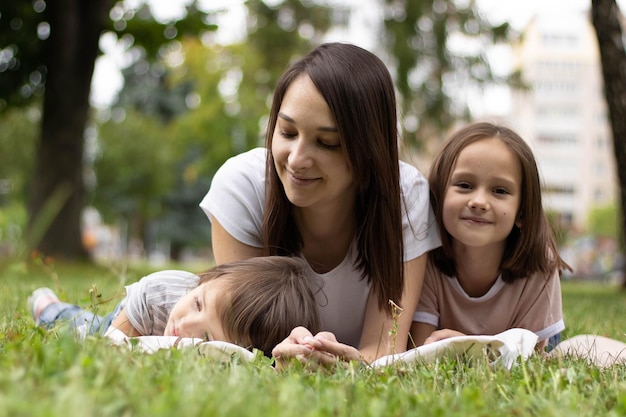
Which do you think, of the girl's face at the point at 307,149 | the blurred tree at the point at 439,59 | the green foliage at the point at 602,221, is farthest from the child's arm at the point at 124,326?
the green foliage at the point at 602,221

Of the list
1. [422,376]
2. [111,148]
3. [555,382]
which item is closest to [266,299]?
[422,376]

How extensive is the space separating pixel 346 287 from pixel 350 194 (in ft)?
1.35

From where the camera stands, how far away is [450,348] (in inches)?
99.0

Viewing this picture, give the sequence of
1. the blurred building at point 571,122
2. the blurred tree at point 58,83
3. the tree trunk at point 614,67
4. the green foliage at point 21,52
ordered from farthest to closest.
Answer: the blurred building at point 571,122
the blurred tree at point 58,83
the green foliage at point 21,52
the tree trunk at point 614,67

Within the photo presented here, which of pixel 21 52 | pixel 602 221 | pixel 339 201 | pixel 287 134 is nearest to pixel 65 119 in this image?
pixel 21 52

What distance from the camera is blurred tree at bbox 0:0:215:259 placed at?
1088cm

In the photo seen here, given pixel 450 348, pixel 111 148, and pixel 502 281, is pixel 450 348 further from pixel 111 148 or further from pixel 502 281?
pixel 111 148

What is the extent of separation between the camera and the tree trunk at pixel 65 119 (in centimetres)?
1096

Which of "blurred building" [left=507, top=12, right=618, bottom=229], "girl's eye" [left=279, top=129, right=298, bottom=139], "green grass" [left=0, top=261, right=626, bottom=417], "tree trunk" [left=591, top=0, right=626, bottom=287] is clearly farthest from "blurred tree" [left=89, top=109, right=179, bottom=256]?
"blurred building" [left=507, top=12, right=618, bottom=229]

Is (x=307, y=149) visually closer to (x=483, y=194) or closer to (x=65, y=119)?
(x=483, y=194)

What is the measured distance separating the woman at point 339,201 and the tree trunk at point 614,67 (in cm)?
620

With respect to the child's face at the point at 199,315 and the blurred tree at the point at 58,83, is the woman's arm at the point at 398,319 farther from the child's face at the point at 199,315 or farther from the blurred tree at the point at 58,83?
the blurred tree at the point at 58,83

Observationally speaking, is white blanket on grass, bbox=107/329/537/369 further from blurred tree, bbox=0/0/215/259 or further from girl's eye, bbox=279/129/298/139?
blurred tree, bbox=0/0/215/259

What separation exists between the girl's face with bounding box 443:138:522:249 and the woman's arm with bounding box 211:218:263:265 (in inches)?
34.7
